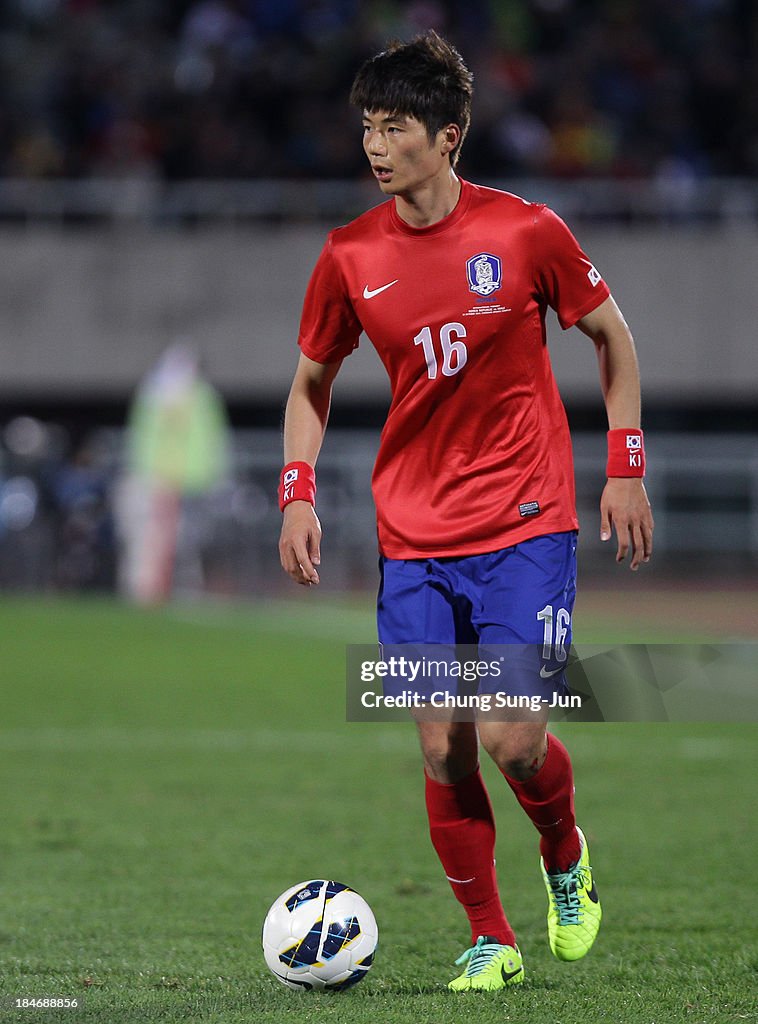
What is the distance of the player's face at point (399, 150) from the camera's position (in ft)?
13.5

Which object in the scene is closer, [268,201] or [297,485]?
[297,485]

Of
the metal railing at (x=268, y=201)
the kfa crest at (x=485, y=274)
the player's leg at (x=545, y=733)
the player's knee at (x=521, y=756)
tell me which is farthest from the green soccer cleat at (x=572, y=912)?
the metal railing at (x=268, y=201)

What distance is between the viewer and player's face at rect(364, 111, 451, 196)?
13.5 ft

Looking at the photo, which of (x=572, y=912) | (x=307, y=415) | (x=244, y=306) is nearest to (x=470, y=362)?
(x=307, y=415)

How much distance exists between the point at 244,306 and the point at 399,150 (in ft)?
60.5

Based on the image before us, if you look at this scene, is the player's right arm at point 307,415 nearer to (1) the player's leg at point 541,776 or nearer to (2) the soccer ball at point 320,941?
(1) the player's leg at point 541,776

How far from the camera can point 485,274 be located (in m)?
4.20

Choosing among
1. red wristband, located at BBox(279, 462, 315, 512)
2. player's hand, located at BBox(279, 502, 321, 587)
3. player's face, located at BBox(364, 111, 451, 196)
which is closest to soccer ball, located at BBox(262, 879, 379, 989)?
player's hand, located at BBox(279, 502, 321, 587)

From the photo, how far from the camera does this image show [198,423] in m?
17.7

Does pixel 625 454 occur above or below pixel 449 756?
above

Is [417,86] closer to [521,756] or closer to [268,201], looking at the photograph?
[521,756]

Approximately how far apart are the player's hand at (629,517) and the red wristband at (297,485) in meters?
0.74

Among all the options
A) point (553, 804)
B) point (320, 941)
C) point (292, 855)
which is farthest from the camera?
point (292, 855)

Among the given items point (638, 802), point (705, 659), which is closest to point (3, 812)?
point (638, 802)
